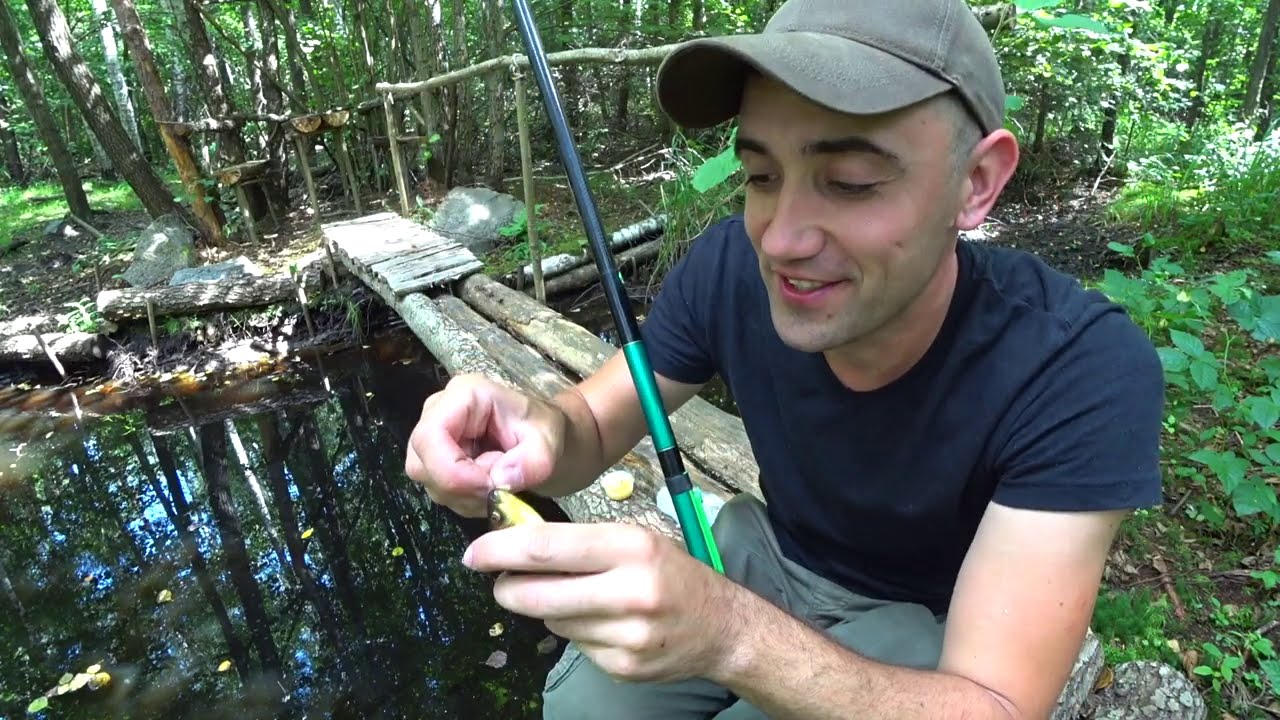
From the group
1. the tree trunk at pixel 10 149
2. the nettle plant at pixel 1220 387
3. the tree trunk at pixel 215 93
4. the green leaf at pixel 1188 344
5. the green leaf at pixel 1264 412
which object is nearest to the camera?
the green leaf at pixel 1264 412

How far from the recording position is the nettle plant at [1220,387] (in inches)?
91.0

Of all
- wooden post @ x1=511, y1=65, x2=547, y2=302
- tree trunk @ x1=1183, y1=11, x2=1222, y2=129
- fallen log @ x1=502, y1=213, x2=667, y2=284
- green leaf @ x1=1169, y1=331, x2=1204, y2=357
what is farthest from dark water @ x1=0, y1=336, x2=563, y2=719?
tree trunk @ x1=1183, y1=11, x2=1222, y2=129

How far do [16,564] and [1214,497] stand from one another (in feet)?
20.9

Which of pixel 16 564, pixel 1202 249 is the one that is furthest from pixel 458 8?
pixel 1202 249

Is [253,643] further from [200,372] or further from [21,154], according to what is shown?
[21,154]

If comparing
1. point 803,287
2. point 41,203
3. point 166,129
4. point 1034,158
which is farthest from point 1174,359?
point 41,203

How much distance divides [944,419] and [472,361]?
3234mm

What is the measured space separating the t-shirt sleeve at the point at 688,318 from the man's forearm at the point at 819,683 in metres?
0.83

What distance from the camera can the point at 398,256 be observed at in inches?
237

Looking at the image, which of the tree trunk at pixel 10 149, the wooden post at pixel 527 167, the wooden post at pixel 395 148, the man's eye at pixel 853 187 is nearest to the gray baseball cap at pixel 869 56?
the man's eye at pixel 853 187

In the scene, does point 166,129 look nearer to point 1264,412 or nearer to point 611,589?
point 611,589

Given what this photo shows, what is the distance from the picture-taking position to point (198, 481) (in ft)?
16.4

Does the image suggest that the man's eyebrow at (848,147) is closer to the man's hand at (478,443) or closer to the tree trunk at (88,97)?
the man's hand at (478,443)

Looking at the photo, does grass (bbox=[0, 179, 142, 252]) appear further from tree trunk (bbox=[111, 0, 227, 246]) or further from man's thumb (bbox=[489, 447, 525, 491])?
man's thumb (bbox=[489, 447, 525, 491])
